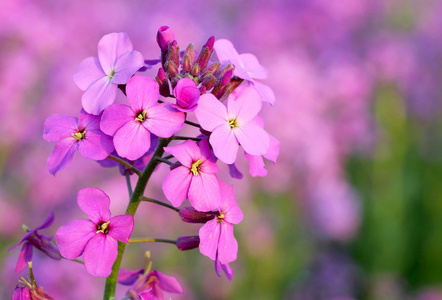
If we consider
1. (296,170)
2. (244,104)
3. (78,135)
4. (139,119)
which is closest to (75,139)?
(78,135)

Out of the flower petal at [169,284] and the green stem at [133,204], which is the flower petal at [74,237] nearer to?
the green stem at [133,204]

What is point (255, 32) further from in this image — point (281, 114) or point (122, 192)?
point (122, 192)

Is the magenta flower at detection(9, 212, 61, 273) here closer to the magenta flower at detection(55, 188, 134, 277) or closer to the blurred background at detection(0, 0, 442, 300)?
the magenta flower at detection(55, 188, 134, 277)

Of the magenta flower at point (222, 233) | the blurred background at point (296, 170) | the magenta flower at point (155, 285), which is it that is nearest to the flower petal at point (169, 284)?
the magenta flower at point (155, 285)

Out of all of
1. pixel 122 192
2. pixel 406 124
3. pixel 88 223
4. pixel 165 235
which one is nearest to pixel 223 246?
pixel 88 223

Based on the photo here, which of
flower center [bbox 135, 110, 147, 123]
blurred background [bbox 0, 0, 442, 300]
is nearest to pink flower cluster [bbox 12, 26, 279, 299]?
flower center [bbox 135, 110, 147, 123]
